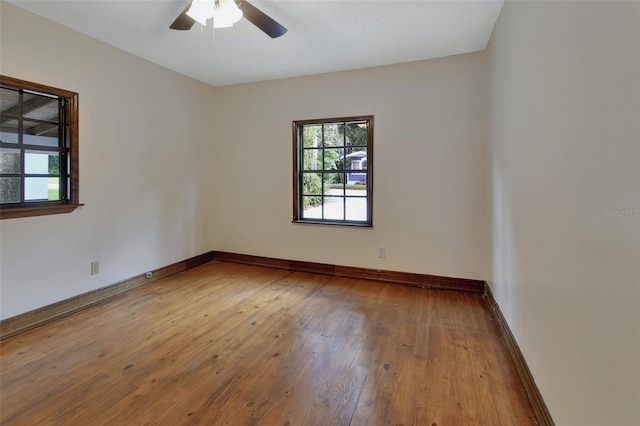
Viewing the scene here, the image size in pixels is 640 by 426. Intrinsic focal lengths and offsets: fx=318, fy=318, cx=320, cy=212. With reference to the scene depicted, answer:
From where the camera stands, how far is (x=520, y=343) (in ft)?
6.72

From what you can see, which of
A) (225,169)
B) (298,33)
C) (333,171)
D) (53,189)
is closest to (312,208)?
(333,171)

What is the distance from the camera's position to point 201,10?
214cm

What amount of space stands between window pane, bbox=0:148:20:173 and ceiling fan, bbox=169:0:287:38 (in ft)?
5.55

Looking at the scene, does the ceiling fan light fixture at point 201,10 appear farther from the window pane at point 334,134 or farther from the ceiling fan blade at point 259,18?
the window pane at point 334,134

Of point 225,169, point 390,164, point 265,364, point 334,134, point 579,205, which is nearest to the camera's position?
point 579,205

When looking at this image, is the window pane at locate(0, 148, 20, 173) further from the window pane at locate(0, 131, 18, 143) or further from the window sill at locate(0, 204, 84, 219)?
the window sill at locate(0, 204, 84, 219)

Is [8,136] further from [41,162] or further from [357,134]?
[357,134]

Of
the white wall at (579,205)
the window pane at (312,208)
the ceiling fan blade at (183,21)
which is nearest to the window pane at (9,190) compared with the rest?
the ceiling fan blade at (183,21)

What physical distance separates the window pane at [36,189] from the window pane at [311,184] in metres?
2.68

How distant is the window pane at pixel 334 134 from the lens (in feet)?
13.3

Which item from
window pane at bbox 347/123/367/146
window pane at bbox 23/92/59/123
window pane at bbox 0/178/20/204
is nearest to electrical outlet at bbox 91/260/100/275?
window pane at bbox 0/178/20/204

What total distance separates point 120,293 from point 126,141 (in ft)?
5.36

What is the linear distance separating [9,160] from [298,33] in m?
2.65

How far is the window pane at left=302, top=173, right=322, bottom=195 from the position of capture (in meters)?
4.25
